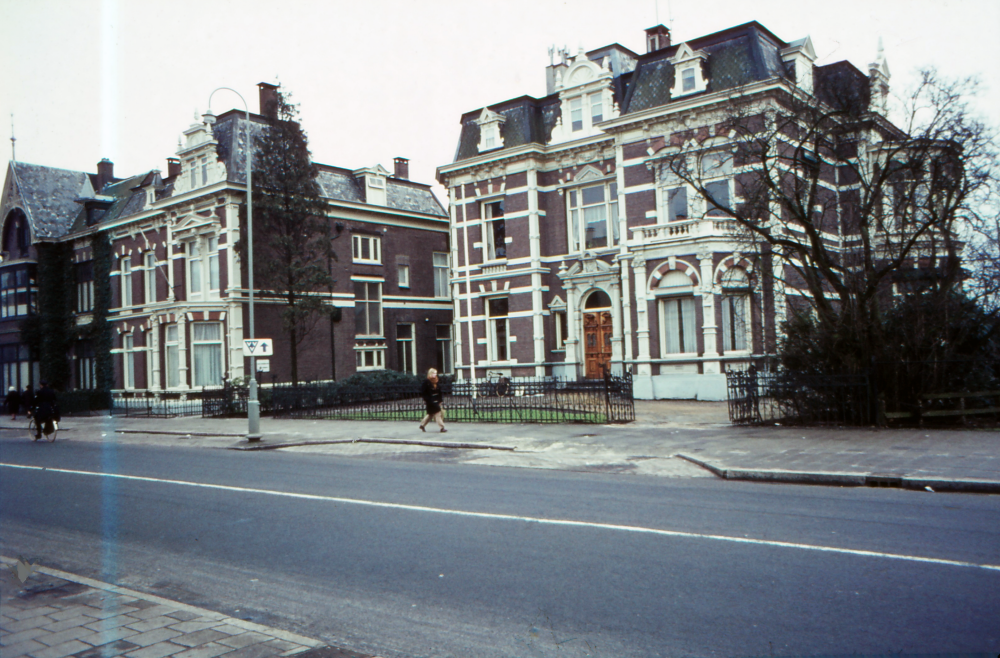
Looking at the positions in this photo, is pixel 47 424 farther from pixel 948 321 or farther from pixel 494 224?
pixel 948 321

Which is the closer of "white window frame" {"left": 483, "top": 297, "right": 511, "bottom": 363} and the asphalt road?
the asphalt road

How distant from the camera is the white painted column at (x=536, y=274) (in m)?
32.0

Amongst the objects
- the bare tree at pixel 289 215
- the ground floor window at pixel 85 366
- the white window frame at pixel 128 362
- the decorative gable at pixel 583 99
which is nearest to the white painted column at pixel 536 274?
the decorative gable at pixel 583 99

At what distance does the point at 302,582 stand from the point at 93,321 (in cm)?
3985

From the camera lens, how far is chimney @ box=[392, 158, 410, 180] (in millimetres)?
45625

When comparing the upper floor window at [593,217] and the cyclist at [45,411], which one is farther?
the upper floor window at [593,217]

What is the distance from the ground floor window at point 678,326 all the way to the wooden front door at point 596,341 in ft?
13.0

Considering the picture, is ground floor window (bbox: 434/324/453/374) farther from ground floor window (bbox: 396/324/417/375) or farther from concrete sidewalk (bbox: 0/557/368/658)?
concrete sidewalk (bbox: 0/557/368/658)

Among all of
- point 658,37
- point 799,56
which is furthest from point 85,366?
point 799,56

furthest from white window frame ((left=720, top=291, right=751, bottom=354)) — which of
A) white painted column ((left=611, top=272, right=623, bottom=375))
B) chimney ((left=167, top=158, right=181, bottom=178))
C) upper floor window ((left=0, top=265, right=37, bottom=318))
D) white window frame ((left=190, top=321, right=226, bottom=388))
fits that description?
upper floor window ((left=0, top=265, right=37, bottom=318))

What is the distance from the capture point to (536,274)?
3212 centimetres

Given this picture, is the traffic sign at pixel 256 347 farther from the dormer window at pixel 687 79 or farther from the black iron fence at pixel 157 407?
the dormer window at pixel 687 79

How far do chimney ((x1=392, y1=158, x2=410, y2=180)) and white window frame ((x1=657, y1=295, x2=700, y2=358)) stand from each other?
23.4 m

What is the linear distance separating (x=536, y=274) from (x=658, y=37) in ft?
39.3
